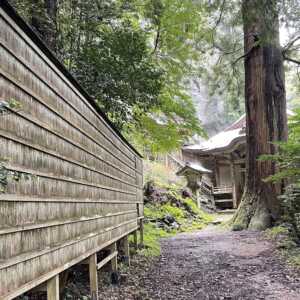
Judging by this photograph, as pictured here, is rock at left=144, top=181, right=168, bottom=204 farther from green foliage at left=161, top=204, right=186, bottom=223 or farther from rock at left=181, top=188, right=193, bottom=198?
rock at left=181, top=188, right=193, bottom=198

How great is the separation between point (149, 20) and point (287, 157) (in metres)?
6.06

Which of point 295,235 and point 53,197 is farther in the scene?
point 295,235

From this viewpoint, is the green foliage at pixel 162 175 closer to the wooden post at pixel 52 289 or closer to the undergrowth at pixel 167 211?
the undergrowth at pixel 167 211

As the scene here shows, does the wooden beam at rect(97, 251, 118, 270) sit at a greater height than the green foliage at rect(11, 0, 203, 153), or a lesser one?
lesser

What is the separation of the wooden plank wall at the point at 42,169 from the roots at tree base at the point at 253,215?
633cm

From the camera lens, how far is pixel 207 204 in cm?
1869

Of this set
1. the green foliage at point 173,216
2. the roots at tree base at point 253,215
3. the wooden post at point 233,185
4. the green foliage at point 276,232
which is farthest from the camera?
the wooden post at point 233,185

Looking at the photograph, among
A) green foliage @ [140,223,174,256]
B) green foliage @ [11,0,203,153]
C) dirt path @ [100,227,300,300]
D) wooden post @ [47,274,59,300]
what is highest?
green foliage @ [11,0,203,153]

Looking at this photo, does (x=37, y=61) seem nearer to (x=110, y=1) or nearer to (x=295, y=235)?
(x=110, y=1)

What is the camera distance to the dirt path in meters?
4.72

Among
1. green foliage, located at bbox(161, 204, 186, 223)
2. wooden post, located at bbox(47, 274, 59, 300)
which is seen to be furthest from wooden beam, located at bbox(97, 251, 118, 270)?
green foliage, located at bbox(161, 204, 186, 223)

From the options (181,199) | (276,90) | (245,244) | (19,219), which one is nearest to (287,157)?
(245,244)

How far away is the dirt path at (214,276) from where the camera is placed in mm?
4723

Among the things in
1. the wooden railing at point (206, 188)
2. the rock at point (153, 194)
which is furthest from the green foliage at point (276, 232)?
the wooden railing at point (206, 188)
